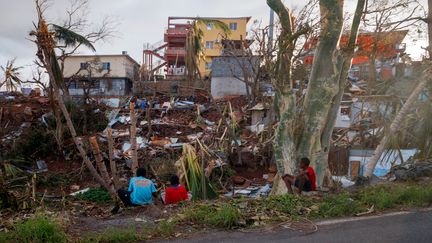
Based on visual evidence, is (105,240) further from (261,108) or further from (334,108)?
(261,108)

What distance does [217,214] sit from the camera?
18.9 ft

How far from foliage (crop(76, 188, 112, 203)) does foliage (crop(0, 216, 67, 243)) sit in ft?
25.8

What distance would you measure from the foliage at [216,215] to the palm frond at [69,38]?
9.99 metres

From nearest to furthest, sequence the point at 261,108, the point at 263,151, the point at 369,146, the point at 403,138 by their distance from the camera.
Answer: the point at 403,138
the point at 369,146
the point at 263,151
the point at 261,108

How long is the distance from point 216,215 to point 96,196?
883 centimetres

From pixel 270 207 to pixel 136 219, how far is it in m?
2.00

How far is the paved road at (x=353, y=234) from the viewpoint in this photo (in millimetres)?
5004

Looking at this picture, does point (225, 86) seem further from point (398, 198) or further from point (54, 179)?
point (398, 198)

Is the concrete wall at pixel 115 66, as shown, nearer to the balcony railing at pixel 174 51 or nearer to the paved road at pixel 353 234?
the balcony railing at pixel 174 51

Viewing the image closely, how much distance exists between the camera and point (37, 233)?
16.7ft

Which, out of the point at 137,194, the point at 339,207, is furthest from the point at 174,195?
the point at 339,207

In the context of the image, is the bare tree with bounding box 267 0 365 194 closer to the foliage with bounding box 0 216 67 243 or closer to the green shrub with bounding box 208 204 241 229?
the green shrub with bounding box 208 204 241 229

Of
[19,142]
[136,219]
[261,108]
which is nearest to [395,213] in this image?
[136,219]

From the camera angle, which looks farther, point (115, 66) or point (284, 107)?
point (115, 66)
